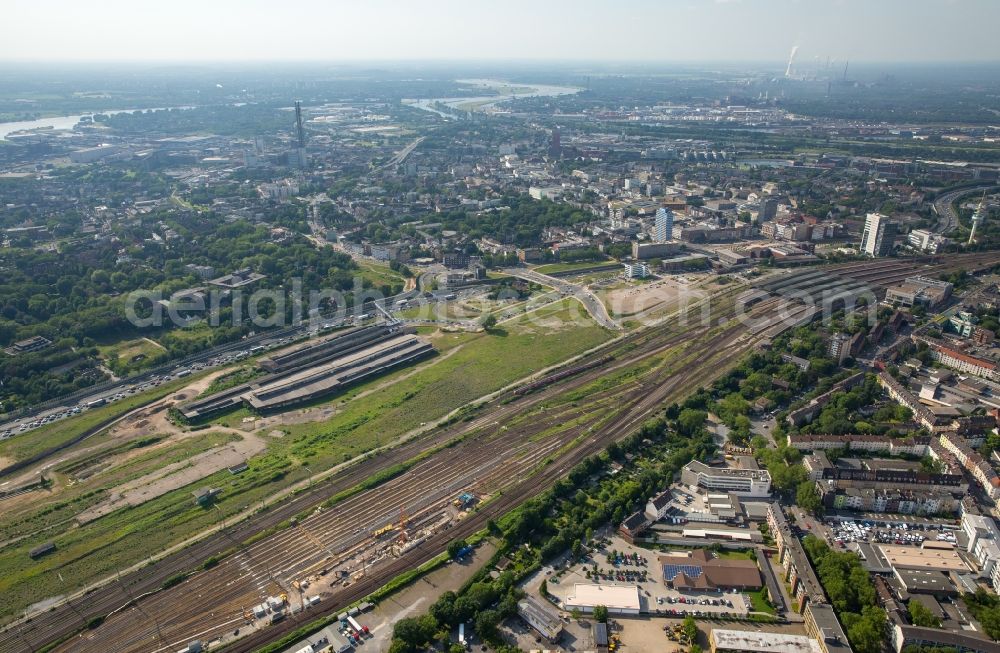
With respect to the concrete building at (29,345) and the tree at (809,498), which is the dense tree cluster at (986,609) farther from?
the concrete building at (29,345)

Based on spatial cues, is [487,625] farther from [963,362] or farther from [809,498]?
[963,362]

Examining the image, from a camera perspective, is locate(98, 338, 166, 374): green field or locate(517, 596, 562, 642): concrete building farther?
locate(98, 338, 166, 374): green field

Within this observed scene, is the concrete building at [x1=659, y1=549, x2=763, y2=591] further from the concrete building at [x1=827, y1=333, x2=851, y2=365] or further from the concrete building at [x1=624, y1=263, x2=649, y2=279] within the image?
the concrete building at [x1=624, y1=263, x2=649, y2=279]

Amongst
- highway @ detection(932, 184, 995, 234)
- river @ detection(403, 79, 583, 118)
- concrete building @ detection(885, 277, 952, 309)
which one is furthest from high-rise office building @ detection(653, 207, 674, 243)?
river @ detection(403, 79, 583, 118)

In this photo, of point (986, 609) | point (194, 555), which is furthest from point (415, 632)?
point (986, 609)

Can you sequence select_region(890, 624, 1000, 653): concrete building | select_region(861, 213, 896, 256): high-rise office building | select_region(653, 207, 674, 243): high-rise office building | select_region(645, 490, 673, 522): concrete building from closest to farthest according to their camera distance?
select_region(890, 624, 1000, 653): concrete building
select_region(645, 490, 673, 522): concrete building
select_region(861, 213, 896, 256): high-rise office building
select_region(653, 207, 674, 243): high-rise office building

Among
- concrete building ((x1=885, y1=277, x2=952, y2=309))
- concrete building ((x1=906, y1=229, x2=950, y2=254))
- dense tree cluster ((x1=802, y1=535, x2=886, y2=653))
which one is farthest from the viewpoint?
concrete building ((x1=906, y1=229, x2=950, y2=254))

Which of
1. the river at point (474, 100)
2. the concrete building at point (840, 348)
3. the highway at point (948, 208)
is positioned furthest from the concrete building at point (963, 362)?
the river at point (474, 100)
